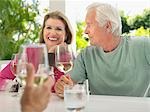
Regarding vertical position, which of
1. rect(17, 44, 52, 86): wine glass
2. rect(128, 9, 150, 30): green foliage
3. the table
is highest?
rect(128, 9, 150, 30): green foliage

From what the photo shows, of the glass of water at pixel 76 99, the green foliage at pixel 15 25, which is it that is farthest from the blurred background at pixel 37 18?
the glass of water at pixel 76 99

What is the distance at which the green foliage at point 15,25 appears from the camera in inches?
144

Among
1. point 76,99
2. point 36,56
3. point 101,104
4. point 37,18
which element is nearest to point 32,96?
point 36,56

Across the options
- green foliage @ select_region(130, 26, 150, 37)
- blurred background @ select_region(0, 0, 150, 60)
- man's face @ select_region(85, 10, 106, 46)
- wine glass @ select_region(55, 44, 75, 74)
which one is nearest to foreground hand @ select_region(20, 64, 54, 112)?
wine glass @ select_region(55, 44, 75, 74)

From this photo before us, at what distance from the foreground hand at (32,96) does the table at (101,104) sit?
0.65 meters

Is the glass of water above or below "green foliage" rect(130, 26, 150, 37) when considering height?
below

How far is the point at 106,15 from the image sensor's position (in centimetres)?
225

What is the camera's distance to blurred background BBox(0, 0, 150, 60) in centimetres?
366

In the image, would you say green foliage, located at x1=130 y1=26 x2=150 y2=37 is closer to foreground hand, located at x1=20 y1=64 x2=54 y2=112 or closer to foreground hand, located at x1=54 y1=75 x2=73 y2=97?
foreground hand, located at x1=54 y1=75 x2=73 y2=97

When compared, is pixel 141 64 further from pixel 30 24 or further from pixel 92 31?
pixel 30 24

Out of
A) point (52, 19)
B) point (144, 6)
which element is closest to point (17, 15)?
point (52, 19)

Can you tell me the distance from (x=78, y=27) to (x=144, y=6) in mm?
824

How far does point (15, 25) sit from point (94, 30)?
5.39 feet

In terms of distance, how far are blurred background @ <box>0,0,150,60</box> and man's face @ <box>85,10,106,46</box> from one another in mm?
1378
